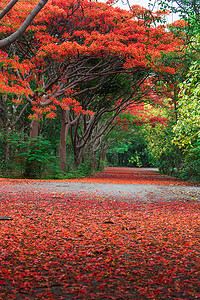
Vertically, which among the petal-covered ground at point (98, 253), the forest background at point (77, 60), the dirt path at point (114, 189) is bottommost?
the petal-covered ground at point (98, 253)

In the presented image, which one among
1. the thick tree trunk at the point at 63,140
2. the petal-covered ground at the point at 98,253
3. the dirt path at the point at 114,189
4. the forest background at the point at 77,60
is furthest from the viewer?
the thick tree trunk at the point at 63,140

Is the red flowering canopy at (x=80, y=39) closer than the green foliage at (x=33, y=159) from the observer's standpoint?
Yes

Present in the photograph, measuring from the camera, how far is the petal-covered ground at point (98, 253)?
2.88 meters

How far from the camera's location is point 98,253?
4.00 meters

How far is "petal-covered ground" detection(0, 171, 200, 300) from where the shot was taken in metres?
2.88

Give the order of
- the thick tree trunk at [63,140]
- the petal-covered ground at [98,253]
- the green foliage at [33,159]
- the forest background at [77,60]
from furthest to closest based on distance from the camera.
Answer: the thick tree trunk at [63,140] → the green foliage at [33,159] → the forest background at [77,60] → the petal-covered ground at [98,253]

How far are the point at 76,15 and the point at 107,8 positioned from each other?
1.40 m

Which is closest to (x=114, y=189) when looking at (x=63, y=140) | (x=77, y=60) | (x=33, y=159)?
(x=33, y=159)

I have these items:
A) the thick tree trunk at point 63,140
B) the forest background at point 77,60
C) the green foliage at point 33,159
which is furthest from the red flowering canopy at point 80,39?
the thick tree trunk at point 63,140

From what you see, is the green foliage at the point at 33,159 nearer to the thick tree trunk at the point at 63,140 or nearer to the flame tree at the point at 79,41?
Result: the flame tree at the point at 79,41

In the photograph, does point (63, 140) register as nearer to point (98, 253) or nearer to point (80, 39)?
point (80, 39)

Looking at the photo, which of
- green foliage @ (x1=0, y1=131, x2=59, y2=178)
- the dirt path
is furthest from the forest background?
the dirt path

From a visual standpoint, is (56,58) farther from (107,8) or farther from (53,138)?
(53,138)

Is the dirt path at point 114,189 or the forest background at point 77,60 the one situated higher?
the forest background at point 77,60
